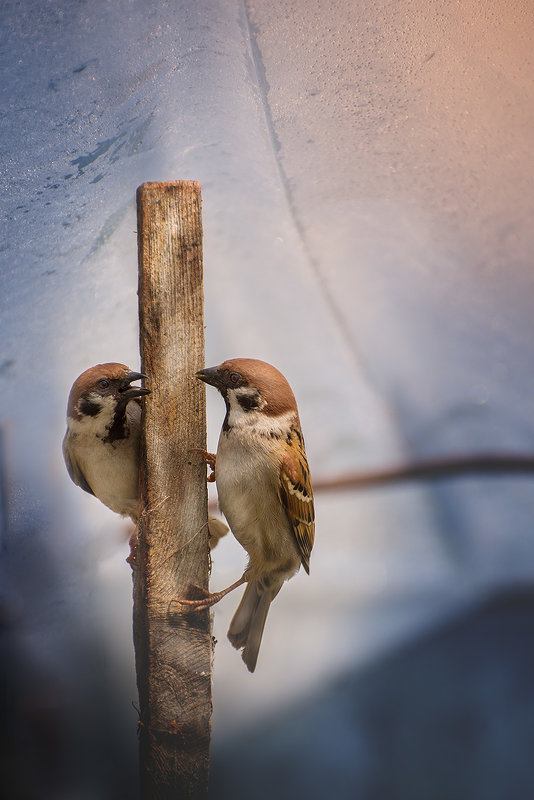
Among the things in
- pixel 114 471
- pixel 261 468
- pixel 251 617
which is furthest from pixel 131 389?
pixel 251 617

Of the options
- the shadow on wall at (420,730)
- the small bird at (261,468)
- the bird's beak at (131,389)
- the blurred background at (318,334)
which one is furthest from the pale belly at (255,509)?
the shadow on wall at (420,730)

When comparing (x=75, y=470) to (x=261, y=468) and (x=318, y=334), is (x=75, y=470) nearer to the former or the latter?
(x=261, y=468)

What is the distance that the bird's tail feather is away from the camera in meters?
1.58

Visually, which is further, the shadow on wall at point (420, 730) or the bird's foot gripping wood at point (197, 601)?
the shadow on wall at point (420, 730)

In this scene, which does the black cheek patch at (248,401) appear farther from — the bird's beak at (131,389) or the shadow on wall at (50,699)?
the shadow on wall at (50,699)

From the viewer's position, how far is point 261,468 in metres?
1.39

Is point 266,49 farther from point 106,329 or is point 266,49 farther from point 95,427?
point 95,427

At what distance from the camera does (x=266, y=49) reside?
6.65 feet

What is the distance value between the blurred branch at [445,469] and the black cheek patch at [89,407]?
961 mm

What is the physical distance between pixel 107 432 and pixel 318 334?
925 mm

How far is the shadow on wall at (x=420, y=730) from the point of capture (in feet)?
5.97

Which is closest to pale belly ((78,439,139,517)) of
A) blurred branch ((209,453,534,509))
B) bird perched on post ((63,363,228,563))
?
bird perched on post ((63,363,228,563))

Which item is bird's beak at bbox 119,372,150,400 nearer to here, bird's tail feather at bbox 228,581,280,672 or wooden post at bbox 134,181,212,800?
wooden post at bbox 134,181,212,800

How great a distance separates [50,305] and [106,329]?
0.18 meters
